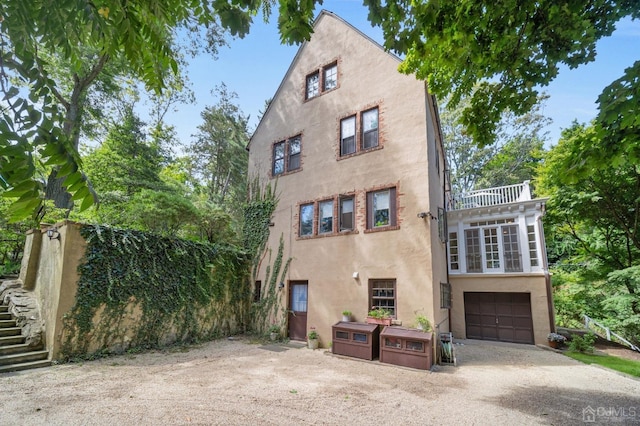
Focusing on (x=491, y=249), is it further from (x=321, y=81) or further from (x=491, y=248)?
(x=321, y=81)

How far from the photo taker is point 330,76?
1272 cm

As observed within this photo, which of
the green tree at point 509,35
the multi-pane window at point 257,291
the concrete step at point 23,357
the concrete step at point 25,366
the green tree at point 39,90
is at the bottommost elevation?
the concrete step at point 25,366

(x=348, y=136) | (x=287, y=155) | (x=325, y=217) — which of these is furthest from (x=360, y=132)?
(x=287, y=155)

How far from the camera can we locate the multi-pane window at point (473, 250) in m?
12.8

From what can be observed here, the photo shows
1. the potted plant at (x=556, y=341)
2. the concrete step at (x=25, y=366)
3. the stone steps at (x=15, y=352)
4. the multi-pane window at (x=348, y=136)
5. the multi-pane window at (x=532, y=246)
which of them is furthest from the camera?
the multi-pane window at (x=532, y=246)

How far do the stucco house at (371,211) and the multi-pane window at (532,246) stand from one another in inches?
1.6

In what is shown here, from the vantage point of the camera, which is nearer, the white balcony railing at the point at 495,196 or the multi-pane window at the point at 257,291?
the multi-pane window at the point at 257,291

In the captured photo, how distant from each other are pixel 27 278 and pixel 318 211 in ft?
31.3

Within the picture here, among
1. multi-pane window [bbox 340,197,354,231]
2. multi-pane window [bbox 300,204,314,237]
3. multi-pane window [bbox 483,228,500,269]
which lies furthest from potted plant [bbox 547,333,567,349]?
multi-pane window [bbox 300,204,314,237]

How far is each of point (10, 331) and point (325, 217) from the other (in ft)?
31.4

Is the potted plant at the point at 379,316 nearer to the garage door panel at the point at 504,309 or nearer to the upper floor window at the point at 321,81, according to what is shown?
the garage door panel at the point at 504,309

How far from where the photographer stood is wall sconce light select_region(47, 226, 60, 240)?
8.13m

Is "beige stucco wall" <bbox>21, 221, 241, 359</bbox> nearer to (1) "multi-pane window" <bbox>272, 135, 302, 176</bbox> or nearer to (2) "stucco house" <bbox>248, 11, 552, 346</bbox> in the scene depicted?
(2) "stucco house" <bbox>248, 11, 552, 346</bbox>

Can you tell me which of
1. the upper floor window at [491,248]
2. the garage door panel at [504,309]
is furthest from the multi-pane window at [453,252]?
the garage door panel at [504,309]
